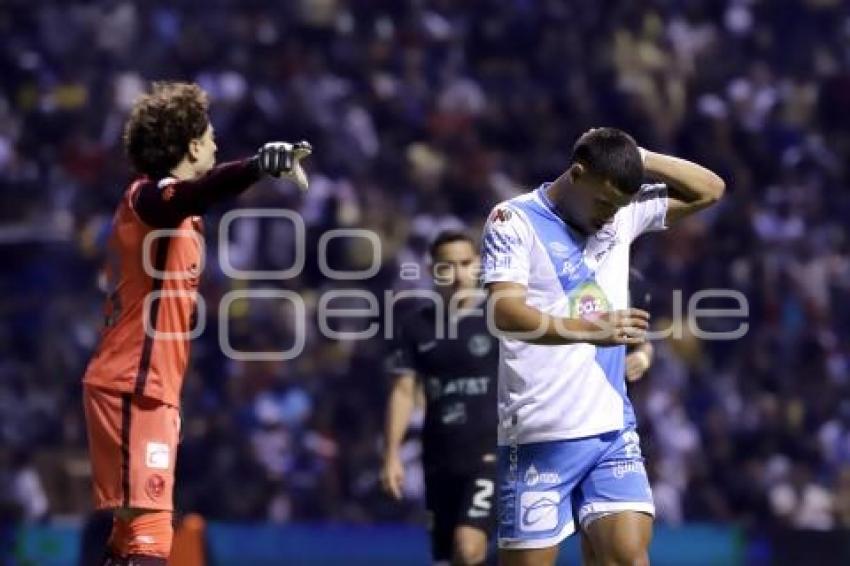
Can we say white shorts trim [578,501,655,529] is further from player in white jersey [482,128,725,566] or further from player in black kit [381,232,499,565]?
player in black kit [381,232,499,565]

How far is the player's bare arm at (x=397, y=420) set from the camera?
397 inches

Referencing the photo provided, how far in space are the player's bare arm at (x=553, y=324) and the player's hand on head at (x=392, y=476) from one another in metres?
3.00

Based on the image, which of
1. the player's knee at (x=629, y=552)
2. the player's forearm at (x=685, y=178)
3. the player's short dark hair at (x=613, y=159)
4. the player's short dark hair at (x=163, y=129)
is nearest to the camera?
the player's short dark hair at (x=613, y=159)

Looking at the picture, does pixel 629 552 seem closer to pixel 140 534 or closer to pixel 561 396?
pixel 561 396

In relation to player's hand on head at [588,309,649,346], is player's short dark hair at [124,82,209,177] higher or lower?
higher

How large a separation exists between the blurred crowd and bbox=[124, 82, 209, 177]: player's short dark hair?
303 inches

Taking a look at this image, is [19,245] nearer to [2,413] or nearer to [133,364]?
[2,413]

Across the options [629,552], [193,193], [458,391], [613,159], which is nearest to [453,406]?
[458,391]

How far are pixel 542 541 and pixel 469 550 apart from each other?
2.65 metres

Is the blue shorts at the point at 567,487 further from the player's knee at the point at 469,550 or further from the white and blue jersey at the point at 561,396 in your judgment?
the player's knee at the point at 469,550

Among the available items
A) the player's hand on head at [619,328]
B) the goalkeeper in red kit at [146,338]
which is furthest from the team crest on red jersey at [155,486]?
the player's hand on head at [619,328]

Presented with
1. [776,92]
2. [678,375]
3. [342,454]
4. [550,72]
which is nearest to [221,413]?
[342,454]

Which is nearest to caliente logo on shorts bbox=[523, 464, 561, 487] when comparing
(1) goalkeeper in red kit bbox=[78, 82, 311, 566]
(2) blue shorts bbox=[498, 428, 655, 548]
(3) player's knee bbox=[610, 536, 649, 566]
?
(2) blue shorts bbox=[498, 428, 655, 548]

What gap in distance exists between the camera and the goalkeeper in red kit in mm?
7238
